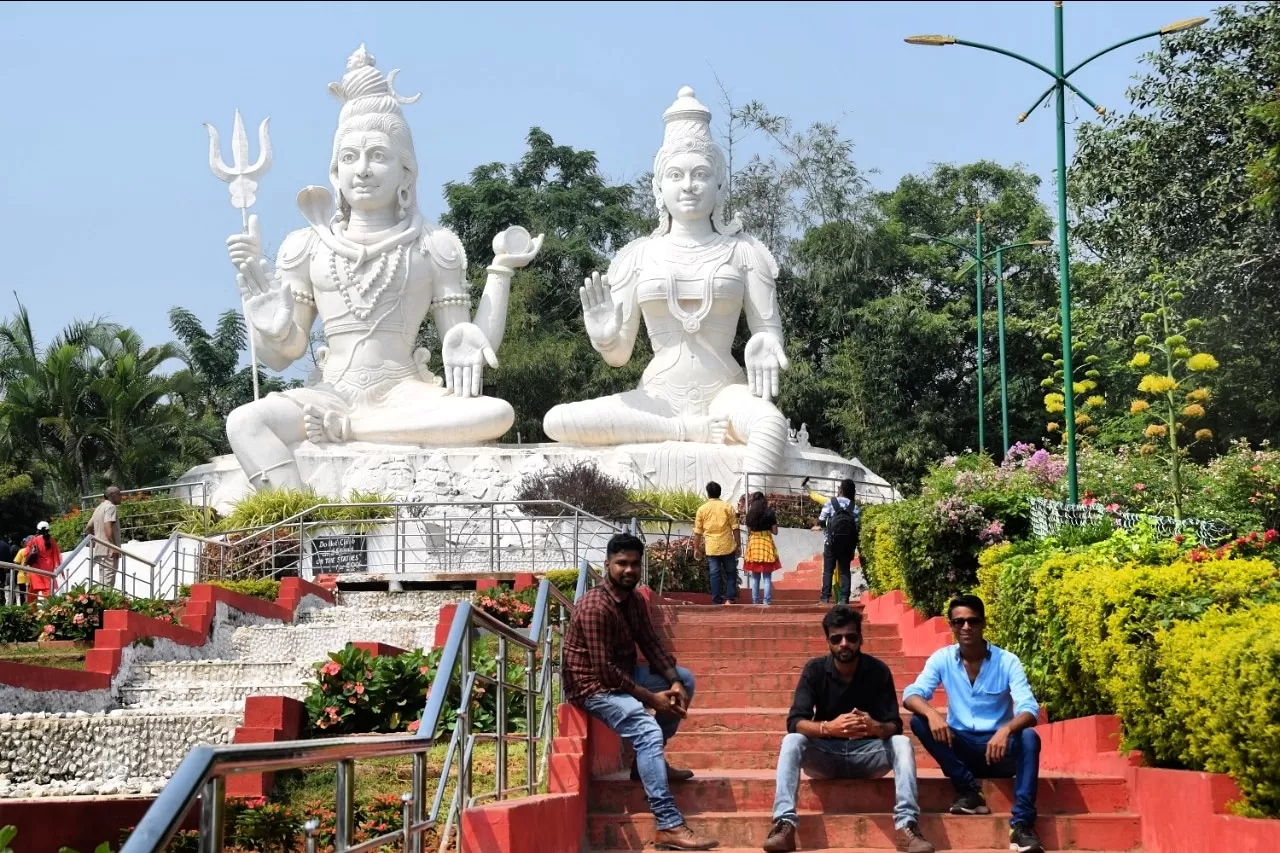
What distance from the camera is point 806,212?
35.6 metres

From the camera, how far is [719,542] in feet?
49.6

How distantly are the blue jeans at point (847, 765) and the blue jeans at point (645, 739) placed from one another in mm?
492

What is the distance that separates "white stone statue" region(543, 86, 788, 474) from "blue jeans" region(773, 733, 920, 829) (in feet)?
49.0

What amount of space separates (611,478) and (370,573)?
446 cm

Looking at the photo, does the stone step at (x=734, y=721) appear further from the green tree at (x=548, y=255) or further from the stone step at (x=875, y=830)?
the green tree at (x=548, y=255)

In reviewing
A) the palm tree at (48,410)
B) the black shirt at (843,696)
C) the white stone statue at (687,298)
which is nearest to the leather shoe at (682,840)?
the black shirt at (843,696)

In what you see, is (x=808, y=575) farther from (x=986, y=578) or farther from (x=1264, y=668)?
(x=1264, y=668)

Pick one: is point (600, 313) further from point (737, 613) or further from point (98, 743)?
point (98, 743)

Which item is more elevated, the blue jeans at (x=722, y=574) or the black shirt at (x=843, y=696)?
the blue jeans at (x=722, y=574)

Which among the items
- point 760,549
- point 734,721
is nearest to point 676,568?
point 760,549

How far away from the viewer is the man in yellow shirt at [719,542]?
15.1 metres

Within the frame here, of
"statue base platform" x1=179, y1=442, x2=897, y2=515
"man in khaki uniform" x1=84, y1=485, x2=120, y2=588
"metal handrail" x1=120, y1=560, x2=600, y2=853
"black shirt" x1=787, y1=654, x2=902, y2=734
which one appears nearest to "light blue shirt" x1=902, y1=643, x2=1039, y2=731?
"black shirt" x1=787, y1=654, x2=902, y2=734

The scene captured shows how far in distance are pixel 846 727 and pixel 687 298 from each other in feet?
53.2

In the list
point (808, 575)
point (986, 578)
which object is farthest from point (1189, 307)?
point (986, 578)
